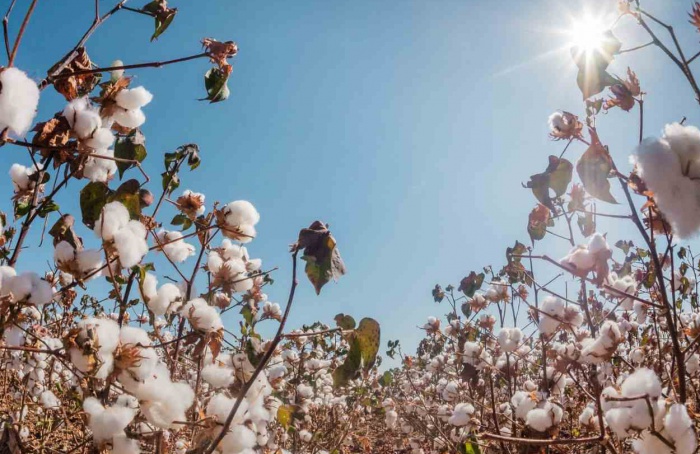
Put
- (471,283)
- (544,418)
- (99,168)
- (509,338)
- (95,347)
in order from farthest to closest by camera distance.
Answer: (471,283)
(509,338)
(544,418)
(99,168)
(95,347)

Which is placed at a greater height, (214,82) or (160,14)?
(160,14)

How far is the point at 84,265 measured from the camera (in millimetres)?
1033

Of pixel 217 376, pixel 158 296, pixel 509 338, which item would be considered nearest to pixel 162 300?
pixel 158 296

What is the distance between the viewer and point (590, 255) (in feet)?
4.38

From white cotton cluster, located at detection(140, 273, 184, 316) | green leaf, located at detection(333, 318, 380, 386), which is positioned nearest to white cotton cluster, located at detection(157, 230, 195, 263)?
white cotton cluster, located at detection(140, 273, 184, 316)

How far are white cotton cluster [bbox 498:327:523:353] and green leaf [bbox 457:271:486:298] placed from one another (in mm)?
685

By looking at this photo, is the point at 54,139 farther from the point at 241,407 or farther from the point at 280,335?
the point at 241,407

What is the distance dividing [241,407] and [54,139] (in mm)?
835

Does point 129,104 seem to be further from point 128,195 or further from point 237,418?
point 237,418

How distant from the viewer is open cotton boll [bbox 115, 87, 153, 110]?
1172mm

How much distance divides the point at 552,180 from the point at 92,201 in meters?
1.26

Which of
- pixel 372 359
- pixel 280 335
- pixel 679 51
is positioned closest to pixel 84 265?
pixel 280 335

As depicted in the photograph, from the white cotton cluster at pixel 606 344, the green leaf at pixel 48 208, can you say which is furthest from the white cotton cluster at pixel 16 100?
the white cotton cluster at pixel 606 344

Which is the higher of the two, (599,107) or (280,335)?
(599,107)
